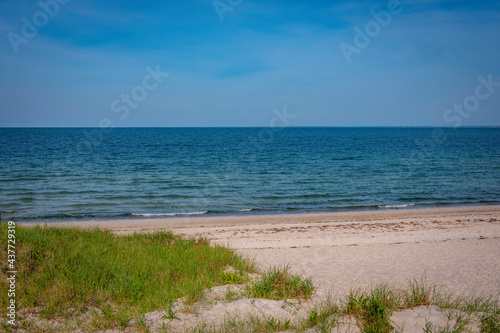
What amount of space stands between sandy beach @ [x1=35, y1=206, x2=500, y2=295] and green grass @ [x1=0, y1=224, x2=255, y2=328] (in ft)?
8.35

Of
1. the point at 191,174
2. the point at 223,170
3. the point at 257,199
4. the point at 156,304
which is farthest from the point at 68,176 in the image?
the point at 156,304

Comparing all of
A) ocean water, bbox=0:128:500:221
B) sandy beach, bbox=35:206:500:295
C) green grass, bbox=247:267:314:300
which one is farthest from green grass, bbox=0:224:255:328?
ocean water, bbox=0:128:500:221

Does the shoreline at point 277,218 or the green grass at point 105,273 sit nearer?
the green grass at point 105,273

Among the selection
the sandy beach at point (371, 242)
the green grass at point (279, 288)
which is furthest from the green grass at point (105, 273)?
the sandy beach at point (371, 242)

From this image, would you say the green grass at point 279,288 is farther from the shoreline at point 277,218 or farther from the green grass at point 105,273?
the shoreline at point 277,218

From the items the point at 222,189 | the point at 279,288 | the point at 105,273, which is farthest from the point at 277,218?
the point at 105,273

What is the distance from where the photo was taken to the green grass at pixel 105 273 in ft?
19.7

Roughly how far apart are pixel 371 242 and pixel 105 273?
33.1 feet

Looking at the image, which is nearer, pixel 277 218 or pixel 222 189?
pixel 277 218

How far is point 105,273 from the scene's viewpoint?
707 cm

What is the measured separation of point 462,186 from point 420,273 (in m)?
22.4

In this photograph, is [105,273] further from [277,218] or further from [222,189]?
[222,189]

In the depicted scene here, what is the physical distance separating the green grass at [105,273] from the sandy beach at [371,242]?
100 inches

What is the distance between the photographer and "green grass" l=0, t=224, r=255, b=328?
6018 millimetres
